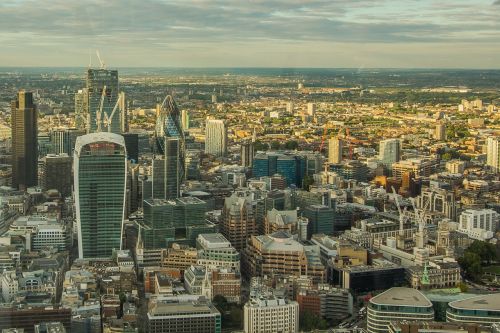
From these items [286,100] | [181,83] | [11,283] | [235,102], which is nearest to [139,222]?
[11,283]

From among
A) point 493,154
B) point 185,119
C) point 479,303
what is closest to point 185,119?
point 185,119

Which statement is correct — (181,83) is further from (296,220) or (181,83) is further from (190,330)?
(190,330)

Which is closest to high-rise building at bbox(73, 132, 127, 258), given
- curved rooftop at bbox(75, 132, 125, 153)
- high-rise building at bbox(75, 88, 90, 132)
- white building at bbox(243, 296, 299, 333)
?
curved rooftop at bbox(75, 132, 125, 153)

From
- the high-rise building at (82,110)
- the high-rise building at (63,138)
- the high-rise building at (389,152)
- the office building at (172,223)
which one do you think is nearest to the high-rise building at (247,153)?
the high-rise building at (389,152)

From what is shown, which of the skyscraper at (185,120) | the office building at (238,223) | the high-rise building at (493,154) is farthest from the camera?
the high-rise building at (493,154)

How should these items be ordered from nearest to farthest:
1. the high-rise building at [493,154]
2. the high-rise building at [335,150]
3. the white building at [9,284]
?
the white building at [9,284] → the high-rise building at [493,154] → the high-rise building at [335,150]

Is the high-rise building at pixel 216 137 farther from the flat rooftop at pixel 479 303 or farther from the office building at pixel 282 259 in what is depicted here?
the flat rooftop at pixel 479 303

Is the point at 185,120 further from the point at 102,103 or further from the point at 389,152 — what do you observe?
the point at 389,152
